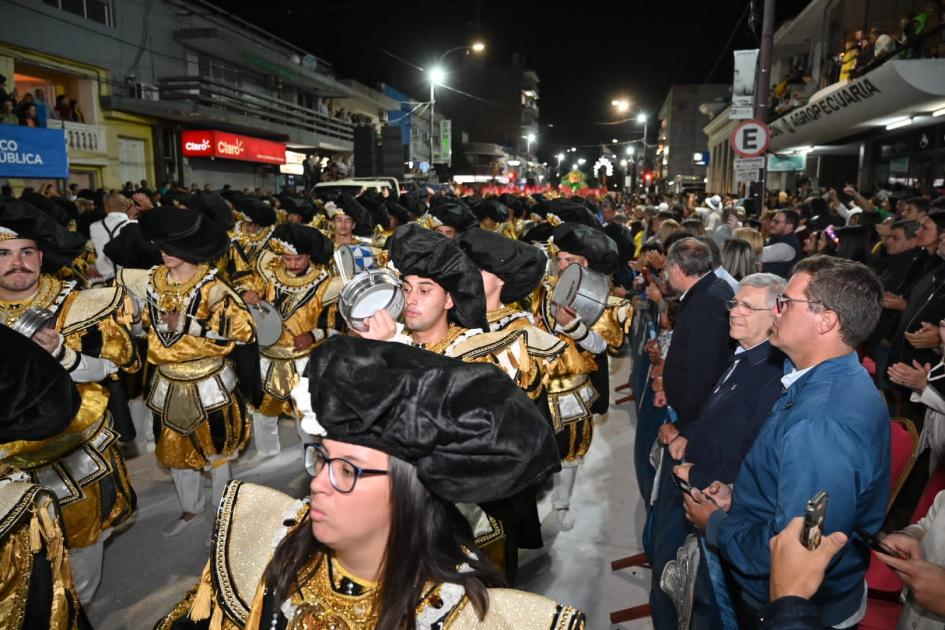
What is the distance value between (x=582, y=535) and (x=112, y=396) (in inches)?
139

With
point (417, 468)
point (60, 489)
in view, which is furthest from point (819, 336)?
point (60, 489)

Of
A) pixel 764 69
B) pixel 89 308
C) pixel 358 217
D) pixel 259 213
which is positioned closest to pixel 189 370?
pixel 89 308

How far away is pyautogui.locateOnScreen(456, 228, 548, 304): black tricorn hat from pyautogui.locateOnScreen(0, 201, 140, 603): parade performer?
231cm

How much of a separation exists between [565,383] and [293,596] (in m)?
3.51

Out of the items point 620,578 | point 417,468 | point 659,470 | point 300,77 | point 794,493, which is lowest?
point 620,578

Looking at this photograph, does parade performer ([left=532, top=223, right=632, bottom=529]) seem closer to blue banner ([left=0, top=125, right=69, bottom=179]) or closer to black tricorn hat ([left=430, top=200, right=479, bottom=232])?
black tricorn hat ([left=430, top=200, right=479, bottom=232])

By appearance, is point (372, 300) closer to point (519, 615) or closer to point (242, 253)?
point (519, 615)

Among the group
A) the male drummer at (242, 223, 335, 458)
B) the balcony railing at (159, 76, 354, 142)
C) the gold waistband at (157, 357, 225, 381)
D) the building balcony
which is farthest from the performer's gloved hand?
the balcony railing at (159, 76, 354, 142)

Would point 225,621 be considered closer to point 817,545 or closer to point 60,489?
point 817,545

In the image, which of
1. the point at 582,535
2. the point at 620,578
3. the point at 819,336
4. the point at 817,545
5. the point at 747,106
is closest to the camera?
the point at 817,545

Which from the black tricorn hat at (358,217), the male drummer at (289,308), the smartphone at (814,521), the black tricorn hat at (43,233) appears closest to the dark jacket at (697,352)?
the smartphone at (814,521)

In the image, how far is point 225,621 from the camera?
1.89 meters

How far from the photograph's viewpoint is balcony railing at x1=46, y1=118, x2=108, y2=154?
18.0 metres

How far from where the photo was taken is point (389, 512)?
5.52ft
